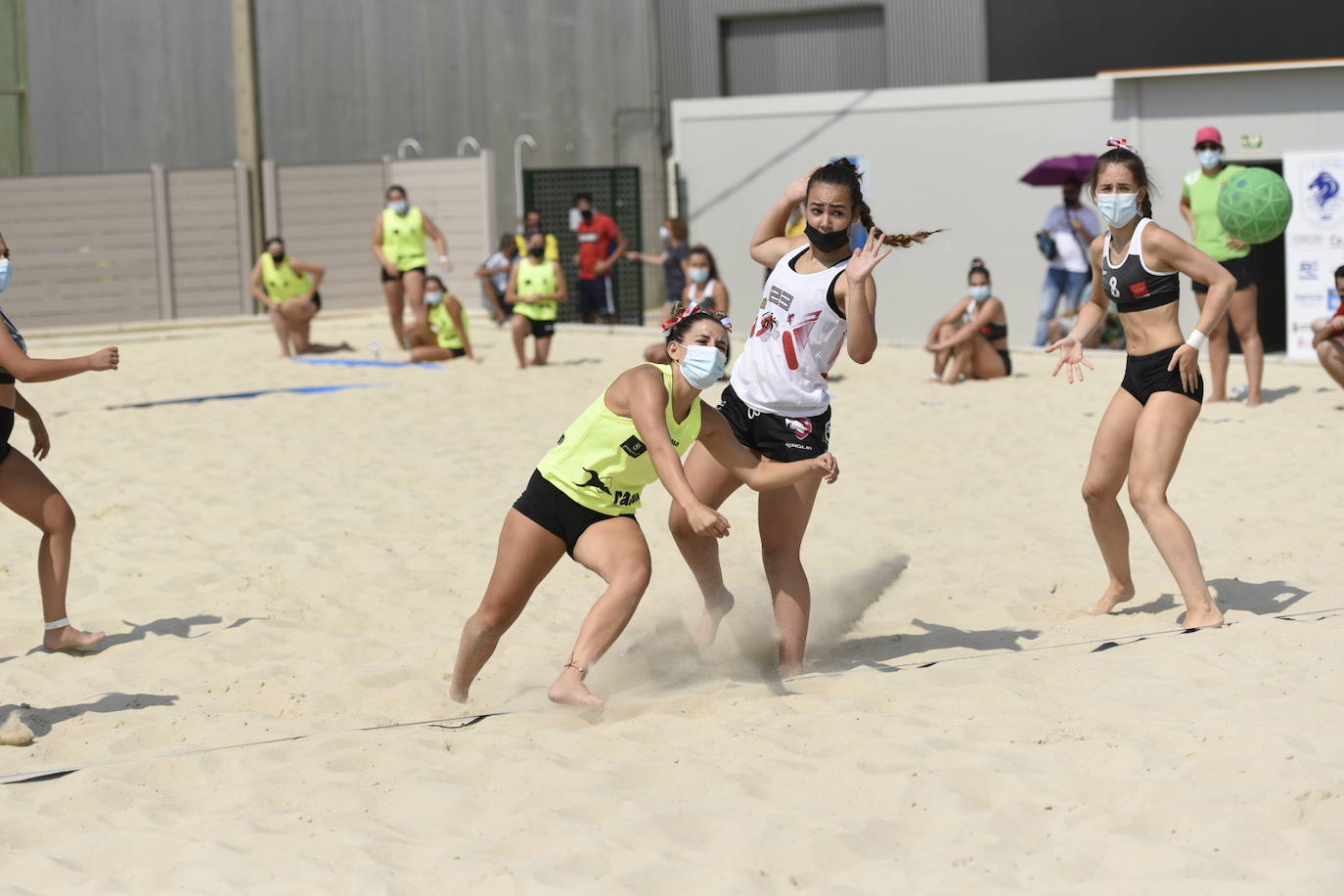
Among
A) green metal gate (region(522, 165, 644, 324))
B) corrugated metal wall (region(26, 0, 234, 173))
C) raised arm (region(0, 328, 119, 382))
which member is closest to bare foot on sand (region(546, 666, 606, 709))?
raised arm (region(0, 328, 119, 382))

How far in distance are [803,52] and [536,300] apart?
10358mm

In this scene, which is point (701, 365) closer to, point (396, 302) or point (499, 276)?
point (396, 302)

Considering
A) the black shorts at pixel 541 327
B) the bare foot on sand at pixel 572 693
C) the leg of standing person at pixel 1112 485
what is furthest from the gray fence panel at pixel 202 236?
the bare foot on sand at pixel 572 693

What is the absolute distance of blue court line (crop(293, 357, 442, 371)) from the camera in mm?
15398

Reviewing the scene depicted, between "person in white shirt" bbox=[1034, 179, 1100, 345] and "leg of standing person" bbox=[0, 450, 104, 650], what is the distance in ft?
37.5

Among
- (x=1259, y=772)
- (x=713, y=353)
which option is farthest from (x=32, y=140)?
(x=1259, y=772)

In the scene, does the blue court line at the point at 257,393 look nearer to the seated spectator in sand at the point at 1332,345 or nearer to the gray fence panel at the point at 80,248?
the seated spectator in sand at the point at 1332,345

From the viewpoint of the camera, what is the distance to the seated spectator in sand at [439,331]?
15555 mm

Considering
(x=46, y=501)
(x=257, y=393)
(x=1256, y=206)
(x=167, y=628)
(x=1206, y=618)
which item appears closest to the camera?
(x=1206, y=618)

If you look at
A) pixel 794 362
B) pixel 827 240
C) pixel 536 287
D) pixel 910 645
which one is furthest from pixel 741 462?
pixel 536 287

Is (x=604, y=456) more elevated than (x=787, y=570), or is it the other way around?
(x=604, y=456)

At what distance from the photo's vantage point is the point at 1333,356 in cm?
1080

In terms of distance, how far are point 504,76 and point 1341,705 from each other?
2153 cm

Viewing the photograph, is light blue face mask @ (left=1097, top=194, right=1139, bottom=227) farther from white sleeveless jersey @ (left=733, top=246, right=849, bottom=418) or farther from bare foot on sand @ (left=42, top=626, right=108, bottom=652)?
bare foot on sand @ (left=42, top=626, right=108, bottom=652)
